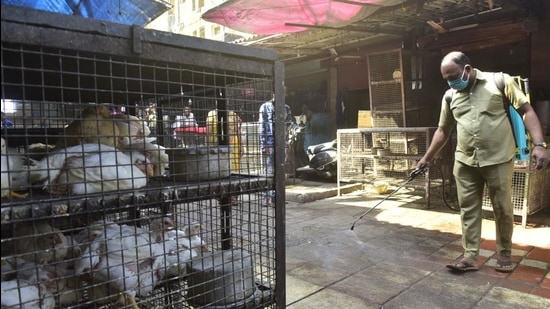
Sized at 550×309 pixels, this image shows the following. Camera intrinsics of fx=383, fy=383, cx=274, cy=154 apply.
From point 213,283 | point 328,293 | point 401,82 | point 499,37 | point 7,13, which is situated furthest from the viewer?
point 401,82

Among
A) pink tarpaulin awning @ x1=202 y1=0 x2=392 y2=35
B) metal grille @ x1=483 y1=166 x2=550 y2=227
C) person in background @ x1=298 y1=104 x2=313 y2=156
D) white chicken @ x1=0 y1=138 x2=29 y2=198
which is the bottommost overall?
metal grille @ x1=483 y1=166 x2=550 y2=227

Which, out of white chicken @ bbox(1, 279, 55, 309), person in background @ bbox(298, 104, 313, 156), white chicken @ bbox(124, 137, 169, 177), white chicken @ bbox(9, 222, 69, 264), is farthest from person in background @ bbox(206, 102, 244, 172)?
person in background @ bbox(298, 104, 313, 156)

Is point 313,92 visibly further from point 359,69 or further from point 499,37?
point 499,37

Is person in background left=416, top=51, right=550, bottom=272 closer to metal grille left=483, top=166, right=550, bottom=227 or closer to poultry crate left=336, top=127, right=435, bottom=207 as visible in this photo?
metal grille left=483, top=166, right=550, bottom=227

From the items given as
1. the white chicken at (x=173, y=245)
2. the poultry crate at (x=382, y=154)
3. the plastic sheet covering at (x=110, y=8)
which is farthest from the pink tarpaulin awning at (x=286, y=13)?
the white chicken at (x=173, y=245)

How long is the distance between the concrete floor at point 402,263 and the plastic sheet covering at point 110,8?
→ 7.46 ft

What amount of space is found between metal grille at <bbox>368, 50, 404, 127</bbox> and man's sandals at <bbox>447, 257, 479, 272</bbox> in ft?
14.2

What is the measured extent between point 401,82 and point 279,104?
6.13 meters

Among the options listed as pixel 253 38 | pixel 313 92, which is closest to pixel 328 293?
pixel 253 38

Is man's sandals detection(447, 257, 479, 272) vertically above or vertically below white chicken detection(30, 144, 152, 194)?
below

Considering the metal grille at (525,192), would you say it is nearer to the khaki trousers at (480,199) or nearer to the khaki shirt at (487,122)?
the khaki trousers at (480,199)

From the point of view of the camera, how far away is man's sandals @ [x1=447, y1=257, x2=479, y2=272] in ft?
11.6

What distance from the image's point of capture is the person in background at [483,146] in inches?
139

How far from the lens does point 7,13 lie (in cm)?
125
